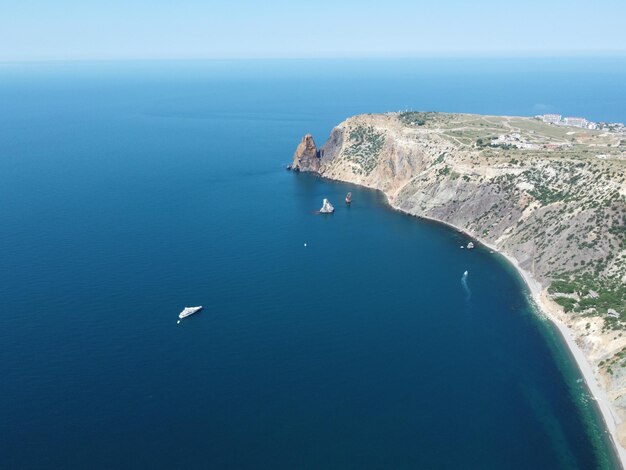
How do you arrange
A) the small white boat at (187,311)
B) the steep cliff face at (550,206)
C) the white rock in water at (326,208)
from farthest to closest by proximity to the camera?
the white rock in water at (326,208)
the small white boat at (187,311)
the steep cliff face at (550,206)

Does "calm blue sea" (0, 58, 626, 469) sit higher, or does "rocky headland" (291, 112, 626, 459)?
"rocky headland" (291, 112, 626, 459)

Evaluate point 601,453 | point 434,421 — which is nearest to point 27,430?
point 434,421

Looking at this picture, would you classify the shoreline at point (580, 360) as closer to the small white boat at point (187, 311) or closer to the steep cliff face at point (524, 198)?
the steep cliff face at point (524, 198)

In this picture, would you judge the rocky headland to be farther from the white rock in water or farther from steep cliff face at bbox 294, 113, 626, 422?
the white rock in water

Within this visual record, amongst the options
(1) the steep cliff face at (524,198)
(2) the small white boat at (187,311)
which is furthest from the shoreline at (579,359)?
(2) the small white boat at (187,311)

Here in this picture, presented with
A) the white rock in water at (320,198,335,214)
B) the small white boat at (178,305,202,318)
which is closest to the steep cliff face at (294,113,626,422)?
the white rock in water at (320,198,335,214)

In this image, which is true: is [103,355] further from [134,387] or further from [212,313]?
[212,313]
